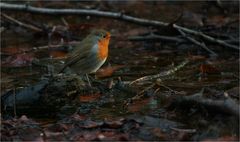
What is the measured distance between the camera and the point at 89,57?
6.13m

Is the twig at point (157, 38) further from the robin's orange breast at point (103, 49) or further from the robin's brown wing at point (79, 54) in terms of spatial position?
the robin's brown wing at point (79, 54)

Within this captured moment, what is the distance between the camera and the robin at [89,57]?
610 cm

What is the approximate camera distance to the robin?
610 centimetres

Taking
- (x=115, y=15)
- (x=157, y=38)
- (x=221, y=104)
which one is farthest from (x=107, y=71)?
(x=221, y=104)

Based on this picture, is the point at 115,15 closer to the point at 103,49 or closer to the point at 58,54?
the point at 58,54

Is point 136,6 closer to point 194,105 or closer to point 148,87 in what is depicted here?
point 148,87

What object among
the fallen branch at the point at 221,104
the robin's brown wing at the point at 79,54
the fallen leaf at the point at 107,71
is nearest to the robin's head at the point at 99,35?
the robin's brown wing at the point at 79,54

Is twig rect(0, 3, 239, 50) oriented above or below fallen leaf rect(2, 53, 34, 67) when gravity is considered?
above

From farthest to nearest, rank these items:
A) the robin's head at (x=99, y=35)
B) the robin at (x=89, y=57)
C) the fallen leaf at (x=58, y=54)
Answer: the fallen leaf at (x=58, y=54) → the robin's head at (x=99, y=35) → the robin at (x=89, y=57)

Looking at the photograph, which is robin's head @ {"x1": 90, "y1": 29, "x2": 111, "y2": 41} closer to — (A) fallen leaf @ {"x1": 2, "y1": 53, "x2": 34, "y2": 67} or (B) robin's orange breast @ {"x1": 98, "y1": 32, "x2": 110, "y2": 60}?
(B) robin's orange breast @ {"x1": 98, "y1": 32, "x2": 110, "y2": 60}

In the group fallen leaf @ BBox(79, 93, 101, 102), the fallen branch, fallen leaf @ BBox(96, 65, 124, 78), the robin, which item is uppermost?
the robin

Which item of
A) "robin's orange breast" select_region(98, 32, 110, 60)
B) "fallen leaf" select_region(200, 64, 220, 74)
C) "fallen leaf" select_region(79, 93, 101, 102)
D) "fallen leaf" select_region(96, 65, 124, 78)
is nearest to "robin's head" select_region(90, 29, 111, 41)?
"robin's orange breast" select_region(98, 32, 110, 60)

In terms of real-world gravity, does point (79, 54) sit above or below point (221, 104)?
above

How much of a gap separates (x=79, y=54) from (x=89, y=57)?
117mm
